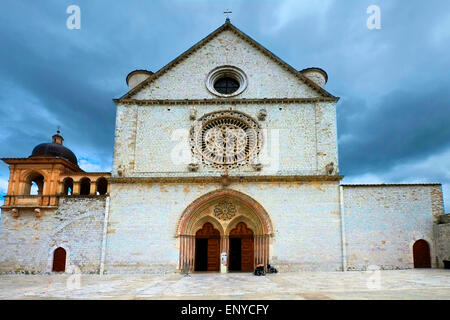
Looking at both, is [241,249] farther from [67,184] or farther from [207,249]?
[67,184]

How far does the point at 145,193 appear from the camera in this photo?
1805 cm

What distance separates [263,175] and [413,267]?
8900mm

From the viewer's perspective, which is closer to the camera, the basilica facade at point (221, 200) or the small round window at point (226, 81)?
the basilica facade at point (221, 200)

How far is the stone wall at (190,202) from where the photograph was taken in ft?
56.3

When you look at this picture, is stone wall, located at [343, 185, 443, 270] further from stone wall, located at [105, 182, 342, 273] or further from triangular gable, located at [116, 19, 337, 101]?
triangular gable, located at [116, 19, 337, 101]

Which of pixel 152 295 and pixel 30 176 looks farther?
pixel 30 176

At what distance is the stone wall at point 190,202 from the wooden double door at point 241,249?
5.06 ft

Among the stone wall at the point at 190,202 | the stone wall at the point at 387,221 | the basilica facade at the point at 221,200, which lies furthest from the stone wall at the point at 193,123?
the stone wall at the point at 387,221

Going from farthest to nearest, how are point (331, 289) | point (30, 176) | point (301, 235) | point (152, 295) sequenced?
1. point (30, 176)
2. point (301, 235)
3. point (331, 289)
4. point (152, 295)

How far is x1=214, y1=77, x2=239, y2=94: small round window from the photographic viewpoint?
2052cm

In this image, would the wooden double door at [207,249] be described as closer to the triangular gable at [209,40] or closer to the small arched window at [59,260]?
the small arched window at [59,260]

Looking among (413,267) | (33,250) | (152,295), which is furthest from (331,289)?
(33,250)

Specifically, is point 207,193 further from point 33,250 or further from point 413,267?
point 413,267
